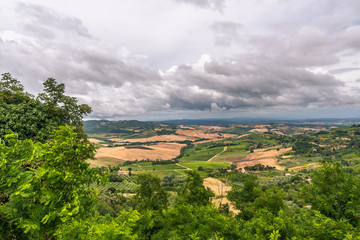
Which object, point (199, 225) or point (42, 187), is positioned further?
point (199, 225)

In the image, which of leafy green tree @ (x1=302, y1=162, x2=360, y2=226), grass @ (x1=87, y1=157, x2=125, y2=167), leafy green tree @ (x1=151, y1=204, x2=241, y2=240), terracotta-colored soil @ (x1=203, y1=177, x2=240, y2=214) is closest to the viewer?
leafy green tree @ (x1=151, y1=204, x2=241, y2=240)

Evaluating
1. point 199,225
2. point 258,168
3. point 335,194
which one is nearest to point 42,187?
point 199,225

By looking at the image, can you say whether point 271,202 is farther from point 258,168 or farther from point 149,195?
point 258,168

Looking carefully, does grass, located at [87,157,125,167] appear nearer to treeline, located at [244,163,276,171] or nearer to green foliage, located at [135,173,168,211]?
treeline, located at [244,163,276,171]

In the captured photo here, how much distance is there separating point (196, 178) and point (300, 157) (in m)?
224

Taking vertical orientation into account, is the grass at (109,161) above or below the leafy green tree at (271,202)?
below

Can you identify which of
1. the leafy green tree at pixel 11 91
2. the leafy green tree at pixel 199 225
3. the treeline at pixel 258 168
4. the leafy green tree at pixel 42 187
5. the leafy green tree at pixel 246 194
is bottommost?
the treeline at pixel 258 168

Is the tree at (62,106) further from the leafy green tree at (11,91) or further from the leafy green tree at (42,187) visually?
the leafy green tree at (42,187)

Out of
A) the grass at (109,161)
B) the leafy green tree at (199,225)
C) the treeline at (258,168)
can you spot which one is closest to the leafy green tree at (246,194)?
the leafy green tree at (199,225)

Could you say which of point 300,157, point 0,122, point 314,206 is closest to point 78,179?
point 0,122

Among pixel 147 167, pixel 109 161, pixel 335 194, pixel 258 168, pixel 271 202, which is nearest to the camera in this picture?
pixel 335 194

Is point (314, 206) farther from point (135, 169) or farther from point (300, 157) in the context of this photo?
point (300, 157)

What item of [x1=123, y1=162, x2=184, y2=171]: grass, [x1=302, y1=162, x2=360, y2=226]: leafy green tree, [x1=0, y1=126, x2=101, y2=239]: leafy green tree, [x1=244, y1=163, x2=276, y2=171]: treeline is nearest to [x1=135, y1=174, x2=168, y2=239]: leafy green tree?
[x1=302, y1=162, x2=360, y2=226]: leafy green tree

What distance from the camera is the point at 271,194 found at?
28625 mm
